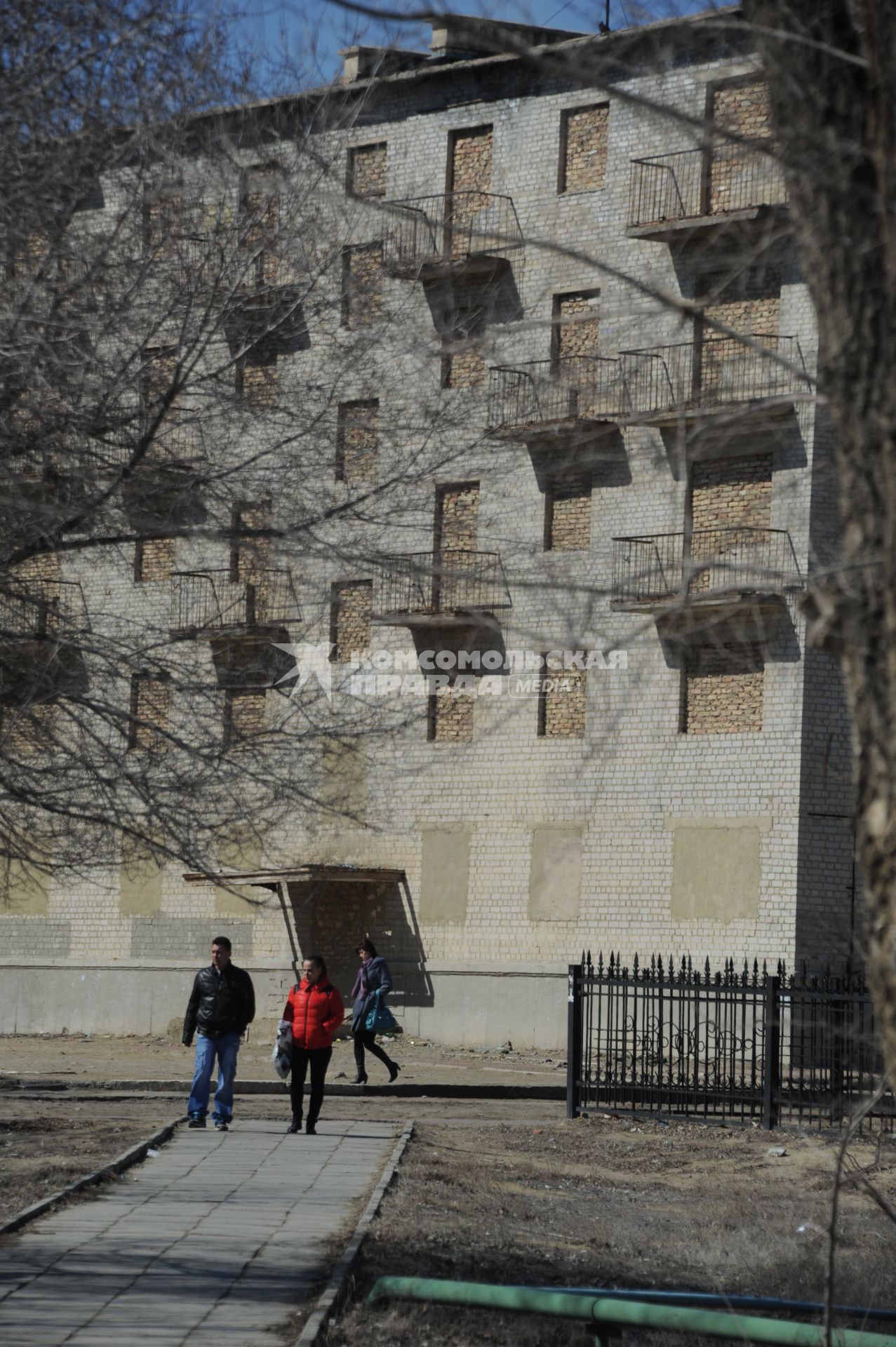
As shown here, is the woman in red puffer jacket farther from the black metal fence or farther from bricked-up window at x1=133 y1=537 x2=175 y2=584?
bricked-up window at x1=133 y1=537 x2=175 y2=584

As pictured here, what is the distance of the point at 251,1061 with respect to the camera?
26531 mm

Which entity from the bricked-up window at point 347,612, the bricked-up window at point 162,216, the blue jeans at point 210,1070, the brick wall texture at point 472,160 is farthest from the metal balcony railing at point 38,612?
the brick wall texture at point 472,160

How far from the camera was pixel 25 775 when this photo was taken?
977cm

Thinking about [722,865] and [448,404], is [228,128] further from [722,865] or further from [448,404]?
[722,865]

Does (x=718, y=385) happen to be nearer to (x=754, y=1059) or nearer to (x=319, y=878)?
(x=754, y=1059)

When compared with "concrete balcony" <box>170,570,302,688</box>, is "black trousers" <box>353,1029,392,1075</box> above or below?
below

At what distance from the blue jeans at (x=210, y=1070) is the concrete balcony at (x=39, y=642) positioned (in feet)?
19.8

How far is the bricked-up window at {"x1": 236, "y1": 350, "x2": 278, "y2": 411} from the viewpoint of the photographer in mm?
9617

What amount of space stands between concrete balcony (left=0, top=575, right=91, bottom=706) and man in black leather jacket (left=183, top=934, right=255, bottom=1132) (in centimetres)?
552

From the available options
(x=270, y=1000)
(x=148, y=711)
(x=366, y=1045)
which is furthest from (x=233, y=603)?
(x=270, y=1000)

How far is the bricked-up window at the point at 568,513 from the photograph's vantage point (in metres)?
31.4

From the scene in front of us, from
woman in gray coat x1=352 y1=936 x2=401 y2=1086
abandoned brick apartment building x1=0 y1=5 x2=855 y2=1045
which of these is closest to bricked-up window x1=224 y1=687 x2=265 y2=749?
abandoned brick apartment building x1=0 y1=5 x2=855 y2=1045

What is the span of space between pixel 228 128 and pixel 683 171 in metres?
22.7

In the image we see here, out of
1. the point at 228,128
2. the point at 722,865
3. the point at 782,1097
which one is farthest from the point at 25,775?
the point at 722,865
